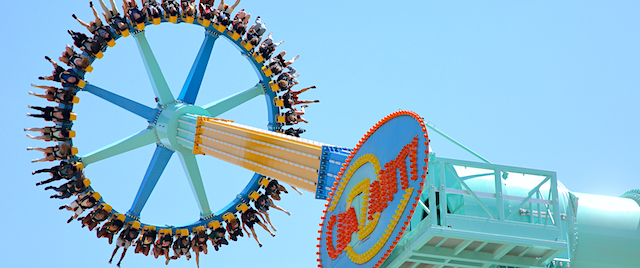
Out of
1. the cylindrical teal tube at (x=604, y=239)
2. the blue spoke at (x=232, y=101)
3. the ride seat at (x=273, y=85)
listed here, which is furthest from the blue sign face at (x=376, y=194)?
the ride seat at (x=273, y=85)

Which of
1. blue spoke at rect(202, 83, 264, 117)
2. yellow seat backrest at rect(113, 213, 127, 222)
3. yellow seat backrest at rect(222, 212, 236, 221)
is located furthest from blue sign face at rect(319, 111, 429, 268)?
yellow seat backrest at rect(113, 213, 127, 222)

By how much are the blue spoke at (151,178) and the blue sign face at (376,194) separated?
1696 cm

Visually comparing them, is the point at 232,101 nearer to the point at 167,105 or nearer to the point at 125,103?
the point at 167,105

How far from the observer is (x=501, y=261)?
803 inches

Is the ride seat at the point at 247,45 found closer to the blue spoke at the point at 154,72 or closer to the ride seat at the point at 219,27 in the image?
the ride seat at the point at 219,27

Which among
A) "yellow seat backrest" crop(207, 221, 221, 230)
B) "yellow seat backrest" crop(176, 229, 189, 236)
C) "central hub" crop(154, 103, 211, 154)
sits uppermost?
"central hub" crop(154, 103, 211, 154)

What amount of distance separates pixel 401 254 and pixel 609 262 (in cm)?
758

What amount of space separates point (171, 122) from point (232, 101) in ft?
13.8

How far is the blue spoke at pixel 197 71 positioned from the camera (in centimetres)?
4047

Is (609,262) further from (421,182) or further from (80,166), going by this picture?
(80,166)

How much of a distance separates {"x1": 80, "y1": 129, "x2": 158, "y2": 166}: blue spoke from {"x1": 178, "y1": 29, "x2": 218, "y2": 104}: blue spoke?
9.68ft

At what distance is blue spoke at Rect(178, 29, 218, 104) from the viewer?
40.5 m

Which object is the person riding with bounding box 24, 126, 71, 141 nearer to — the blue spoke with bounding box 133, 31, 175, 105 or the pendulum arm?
the blue spoke with bounding box 133, 31, 175, 105

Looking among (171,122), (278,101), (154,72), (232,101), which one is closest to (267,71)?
(278,101)
